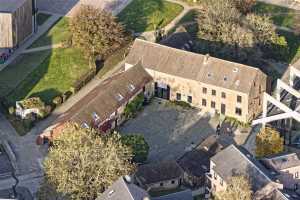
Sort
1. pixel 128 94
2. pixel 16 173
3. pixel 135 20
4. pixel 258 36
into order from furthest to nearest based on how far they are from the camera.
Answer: pixel 135 20 → pixel 258 36 → pixel 128 94 → pixel 16 173

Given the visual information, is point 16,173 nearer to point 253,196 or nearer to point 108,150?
point 108,150

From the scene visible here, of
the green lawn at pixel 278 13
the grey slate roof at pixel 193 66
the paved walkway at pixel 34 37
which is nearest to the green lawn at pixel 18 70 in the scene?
the paved walkway at pixel 34 37

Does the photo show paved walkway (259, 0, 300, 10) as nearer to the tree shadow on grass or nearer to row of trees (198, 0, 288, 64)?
row of trees (198, 0, 288, 64)

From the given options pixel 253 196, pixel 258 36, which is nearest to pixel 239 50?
pixel 258 36

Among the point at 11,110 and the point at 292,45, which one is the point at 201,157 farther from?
the point at 292,45

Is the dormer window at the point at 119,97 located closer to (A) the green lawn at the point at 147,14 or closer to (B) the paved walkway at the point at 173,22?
(B) the paved walkway at the point at 173,22

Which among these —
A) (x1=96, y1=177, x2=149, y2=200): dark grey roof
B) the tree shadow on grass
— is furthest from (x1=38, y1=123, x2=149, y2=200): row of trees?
the tree shadow on grass

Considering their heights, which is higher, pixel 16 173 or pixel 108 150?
pixel 108 150
